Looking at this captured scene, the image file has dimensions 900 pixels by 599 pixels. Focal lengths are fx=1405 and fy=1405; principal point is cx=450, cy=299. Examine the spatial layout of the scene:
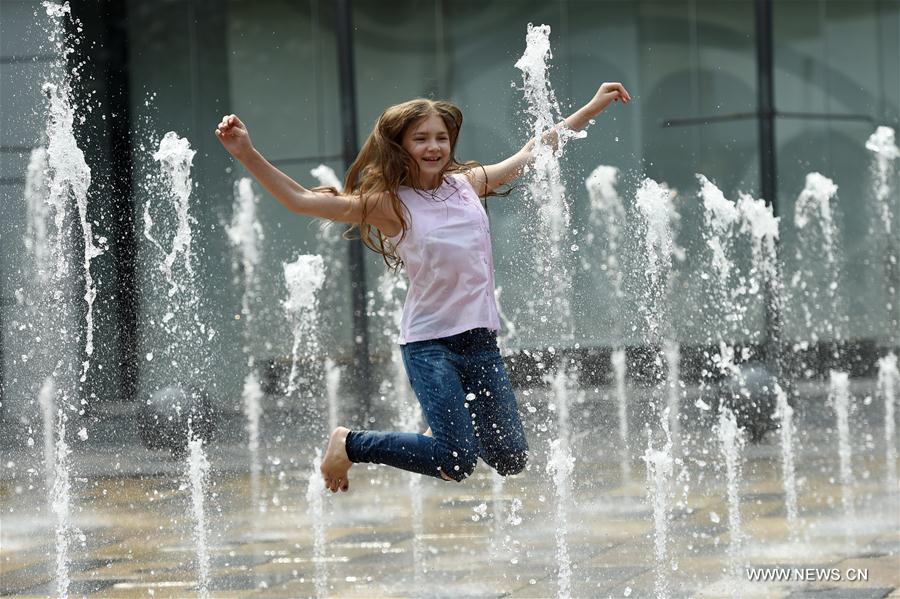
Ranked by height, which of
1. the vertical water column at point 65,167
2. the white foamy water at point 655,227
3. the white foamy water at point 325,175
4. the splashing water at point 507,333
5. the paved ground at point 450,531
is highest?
the white foamy water at point 325,175

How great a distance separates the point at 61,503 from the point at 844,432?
4772 mm

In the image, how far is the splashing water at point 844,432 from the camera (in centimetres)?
606

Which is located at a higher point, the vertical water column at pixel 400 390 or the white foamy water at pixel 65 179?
the white foamy water at pixel 65 179

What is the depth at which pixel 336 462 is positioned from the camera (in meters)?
3.85

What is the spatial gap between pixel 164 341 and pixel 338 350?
1995 millimetres

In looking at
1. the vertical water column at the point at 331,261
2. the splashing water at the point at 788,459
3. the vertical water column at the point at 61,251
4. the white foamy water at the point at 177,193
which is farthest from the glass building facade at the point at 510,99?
the splashing water at the point at 788,459

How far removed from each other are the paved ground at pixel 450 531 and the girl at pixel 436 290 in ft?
2.79

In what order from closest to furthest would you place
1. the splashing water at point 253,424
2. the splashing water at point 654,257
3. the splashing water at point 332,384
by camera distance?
the splashing water at point 253,424, the splashing water at point 654,257, the splashing water at point 332,384

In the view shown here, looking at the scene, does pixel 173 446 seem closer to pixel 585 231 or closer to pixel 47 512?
pixel 47 512

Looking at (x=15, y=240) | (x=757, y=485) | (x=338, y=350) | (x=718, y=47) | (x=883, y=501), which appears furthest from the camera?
(x=718, y=47)

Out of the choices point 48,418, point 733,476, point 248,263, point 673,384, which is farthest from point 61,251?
point 733,476

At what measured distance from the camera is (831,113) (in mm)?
12766

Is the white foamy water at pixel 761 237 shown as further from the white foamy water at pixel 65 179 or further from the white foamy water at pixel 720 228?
the white foamy water at pixel 65 179

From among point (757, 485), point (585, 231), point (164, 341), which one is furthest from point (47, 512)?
point (585, 231)
